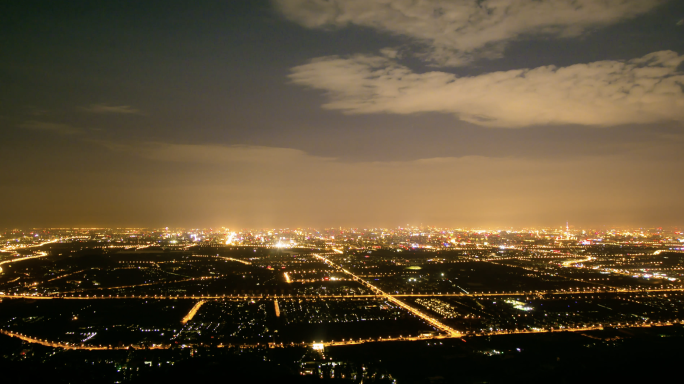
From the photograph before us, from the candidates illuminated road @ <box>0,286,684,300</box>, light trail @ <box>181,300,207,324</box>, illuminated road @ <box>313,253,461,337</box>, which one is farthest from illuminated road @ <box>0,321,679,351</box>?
illuminated road @ <box>0,286,684,300</box>

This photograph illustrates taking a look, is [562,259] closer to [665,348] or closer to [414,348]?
[665,348]

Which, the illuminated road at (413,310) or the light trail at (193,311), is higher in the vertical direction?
the illuminated road at (413,310)

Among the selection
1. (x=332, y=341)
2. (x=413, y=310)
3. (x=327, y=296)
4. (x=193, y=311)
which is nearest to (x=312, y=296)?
(x=327, y=296)

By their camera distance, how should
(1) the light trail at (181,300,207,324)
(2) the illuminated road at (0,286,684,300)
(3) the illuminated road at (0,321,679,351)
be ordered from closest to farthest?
(3) the illuminated road at (0,321,679,351), (1) the light trail at (181,300,207,324), (2) the illuminated road at (0,286,684,300)

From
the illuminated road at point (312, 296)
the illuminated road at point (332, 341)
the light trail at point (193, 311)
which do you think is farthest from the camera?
the illuminated road at point (312, 296)

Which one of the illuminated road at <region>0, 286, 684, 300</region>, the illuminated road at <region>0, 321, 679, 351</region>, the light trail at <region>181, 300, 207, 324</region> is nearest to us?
the illuminated road at <region>0, 321, 679, 351</region>

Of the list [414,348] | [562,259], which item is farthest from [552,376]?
[562,259]

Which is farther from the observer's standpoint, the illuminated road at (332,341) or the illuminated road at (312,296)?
the illuminated road at (312,296)

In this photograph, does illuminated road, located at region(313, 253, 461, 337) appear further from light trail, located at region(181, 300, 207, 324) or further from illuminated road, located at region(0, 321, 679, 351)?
light trail, located at region(181, 300, 207, 324)

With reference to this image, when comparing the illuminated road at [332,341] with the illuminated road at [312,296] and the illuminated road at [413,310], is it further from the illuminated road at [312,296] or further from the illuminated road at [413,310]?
the illuminated road at [312,296]

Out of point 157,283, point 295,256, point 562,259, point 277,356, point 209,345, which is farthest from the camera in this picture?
point 295,256

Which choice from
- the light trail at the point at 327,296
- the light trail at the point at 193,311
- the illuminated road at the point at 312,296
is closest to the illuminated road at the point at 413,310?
the illuminated road at the point at 312,296
